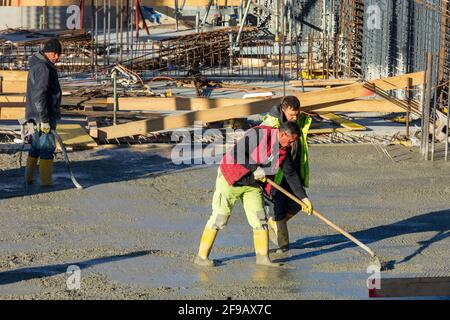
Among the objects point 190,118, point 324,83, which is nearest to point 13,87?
point 190,118

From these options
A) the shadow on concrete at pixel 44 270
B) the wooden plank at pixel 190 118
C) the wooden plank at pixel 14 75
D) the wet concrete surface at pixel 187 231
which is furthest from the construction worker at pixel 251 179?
the wooden plank at pixel 14 75

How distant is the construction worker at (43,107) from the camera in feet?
42.1

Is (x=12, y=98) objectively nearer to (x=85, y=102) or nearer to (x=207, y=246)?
(x=85, y=102)

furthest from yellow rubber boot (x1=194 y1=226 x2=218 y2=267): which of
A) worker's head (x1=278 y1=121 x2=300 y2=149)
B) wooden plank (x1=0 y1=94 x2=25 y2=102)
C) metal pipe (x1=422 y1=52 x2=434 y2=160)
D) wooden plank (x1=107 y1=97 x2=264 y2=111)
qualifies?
wooden plank (x1=0 y1=94 x2=25 y2=102)

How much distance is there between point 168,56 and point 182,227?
11.5 metres

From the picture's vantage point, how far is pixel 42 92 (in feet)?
42.1

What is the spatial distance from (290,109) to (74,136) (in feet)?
20.0

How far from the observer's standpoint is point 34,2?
88.8 feet

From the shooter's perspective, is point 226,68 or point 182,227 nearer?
point 182,227

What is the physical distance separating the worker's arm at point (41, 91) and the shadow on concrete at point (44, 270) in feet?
10.7

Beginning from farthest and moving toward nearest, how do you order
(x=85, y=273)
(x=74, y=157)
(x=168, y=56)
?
(x=168, y=56) < (x=74, y=157) < (x=85, y=273)

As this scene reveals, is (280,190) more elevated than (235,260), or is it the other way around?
(280,190)
